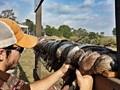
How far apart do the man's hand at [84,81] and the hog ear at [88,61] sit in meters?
0.04

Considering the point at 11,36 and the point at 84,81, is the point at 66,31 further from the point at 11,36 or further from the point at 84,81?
the point at 84,81

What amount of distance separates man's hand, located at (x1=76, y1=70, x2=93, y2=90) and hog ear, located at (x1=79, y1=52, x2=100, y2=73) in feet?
0.13

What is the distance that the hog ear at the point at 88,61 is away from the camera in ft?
7.03

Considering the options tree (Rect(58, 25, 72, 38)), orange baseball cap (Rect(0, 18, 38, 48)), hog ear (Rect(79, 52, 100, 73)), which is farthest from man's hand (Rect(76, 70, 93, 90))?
tree (Rect(58, 25, 72, 38))

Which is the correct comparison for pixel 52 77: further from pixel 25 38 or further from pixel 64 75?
pixel 25 38

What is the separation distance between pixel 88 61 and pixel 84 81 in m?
0.12

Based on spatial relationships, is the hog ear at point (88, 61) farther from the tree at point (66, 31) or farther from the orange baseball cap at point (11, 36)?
the tree at point (66, 31)

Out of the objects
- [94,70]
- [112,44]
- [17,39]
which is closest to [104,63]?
[94,70]

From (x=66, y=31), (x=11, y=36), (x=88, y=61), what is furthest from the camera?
(x=66, y=31)

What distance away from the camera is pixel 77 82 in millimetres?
2311

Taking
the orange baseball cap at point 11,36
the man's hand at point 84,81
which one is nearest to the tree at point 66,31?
the orange baseball cap at point 11,36

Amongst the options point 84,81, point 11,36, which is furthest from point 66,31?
point 84,81

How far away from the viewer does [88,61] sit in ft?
7.11

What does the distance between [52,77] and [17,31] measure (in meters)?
0.45
